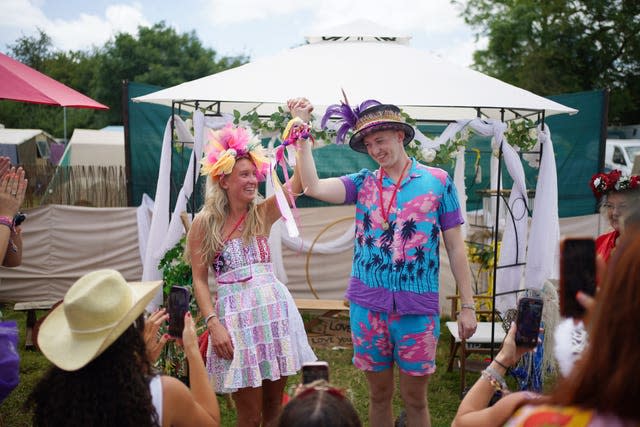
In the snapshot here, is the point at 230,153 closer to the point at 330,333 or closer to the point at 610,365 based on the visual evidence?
the point at 610,365

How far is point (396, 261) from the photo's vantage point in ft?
8.96

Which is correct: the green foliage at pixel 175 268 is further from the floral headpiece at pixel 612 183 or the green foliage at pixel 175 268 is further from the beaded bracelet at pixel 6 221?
the floral headpiece at pixel 612 183

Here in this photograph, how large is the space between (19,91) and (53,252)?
4.47 metres

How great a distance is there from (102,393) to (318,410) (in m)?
0.59

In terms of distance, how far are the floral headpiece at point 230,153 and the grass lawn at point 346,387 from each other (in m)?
1.76

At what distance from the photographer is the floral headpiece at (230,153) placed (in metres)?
2.74

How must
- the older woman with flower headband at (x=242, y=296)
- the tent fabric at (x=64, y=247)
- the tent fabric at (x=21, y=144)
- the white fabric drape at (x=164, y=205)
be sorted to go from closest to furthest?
1. the older woman with flower headband at (x=242, y=296)
2. the white fabric drape at (x=164, y=205)
3. the tent fabric at (x=64, y=247)
4. the tent fabric at (x=21, y=144)

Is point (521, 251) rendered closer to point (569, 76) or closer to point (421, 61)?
point (421, 61)

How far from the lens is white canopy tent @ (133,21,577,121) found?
4875 mm

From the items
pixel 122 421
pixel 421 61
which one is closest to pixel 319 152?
pixel 421 61

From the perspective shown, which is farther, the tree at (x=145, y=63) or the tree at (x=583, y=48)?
the tree at (x=145, y=63)

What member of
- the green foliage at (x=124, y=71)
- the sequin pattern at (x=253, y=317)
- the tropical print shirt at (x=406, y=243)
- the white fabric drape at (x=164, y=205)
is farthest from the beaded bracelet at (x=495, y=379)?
the green foliage at (x=124, y=71)

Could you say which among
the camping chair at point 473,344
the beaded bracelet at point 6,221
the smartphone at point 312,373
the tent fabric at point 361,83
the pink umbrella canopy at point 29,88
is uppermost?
the tent fabric at point 361,83

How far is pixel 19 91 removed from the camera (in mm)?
3160
